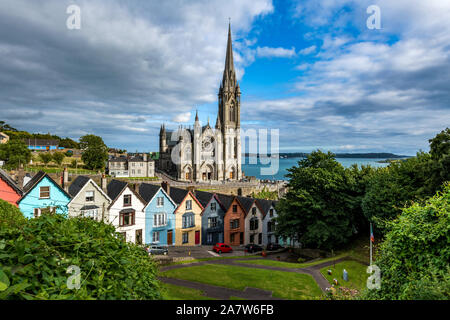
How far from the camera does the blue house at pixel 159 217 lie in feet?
101

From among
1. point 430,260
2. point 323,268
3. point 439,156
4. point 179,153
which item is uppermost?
point 179,153

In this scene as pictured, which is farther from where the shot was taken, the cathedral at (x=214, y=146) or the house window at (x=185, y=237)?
the cathedral at (x=214, y=146)

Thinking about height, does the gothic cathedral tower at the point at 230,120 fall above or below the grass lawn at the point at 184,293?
above

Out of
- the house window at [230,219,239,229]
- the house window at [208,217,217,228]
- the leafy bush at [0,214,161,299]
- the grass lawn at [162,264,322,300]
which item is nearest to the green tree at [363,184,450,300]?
the leafy bush at [0,214,161,299]

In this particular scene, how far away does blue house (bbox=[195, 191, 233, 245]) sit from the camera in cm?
3562

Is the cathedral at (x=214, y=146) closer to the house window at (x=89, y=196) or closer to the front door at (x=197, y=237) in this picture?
the front door at (x=197, y=237)

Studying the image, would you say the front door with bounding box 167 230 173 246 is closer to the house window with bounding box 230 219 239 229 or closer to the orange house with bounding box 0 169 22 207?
the house window with bounding box 230 219 239 229

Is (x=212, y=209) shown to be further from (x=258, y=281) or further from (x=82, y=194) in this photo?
(x=258, y=281)

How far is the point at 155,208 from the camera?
104ft

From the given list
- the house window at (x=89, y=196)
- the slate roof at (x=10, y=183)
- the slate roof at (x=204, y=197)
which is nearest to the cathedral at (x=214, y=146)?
the slate roof at (x=204, y=197)

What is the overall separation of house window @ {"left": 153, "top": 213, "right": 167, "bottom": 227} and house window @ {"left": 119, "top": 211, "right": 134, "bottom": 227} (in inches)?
110
